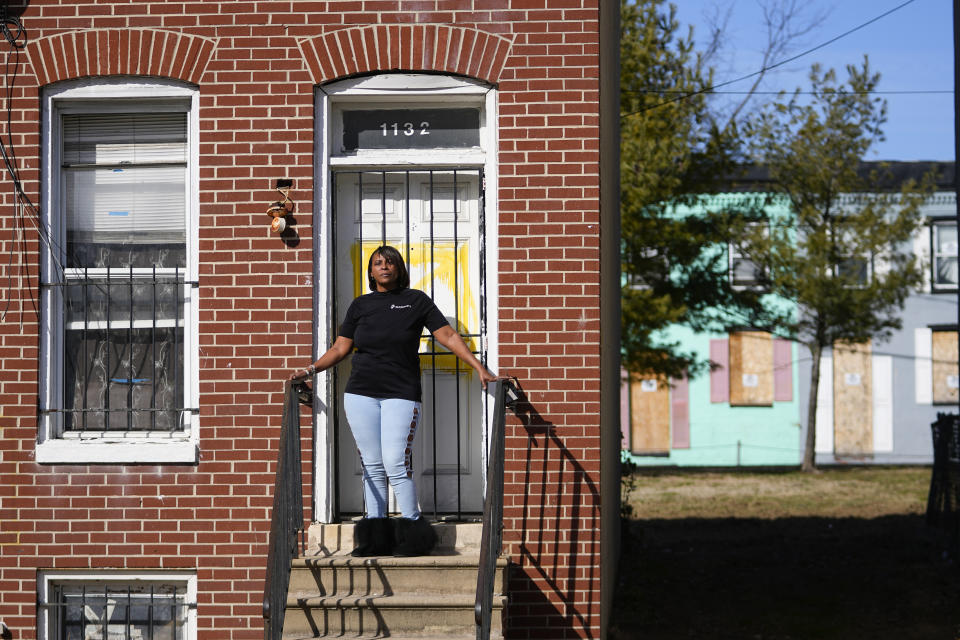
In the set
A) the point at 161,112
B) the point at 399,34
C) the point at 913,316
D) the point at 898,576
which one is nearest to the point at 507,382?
the point at 399,34

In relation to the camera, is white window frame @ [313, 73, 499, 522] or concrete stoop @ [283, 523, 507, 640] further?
white window frame @ [313, 73, 499, 522]

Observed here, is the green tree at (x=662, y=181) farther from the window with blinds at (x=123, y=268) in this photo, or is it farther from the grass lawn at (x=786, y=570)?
the window with blinds at (x=123, y=268)

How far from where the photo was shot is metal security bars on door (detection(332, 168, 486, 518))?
7.07 meters

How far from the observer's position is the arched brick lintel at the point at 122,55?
6.88 m

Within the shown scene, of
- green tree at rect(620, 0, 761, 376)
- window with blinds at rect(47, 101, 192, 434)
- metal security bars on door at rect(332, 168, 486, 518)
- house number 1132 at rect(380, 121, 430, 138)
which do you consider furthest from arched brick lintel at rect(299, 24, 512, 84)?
green tree at rect(620, 0, 761, 376)

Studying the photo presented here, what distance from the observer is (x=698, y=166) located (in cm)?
2131

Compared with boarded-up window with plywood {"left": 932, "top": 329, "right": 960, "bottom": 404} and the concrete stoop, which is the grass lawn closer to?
the concrete stoop

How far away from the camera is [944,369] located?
2875 centimetres

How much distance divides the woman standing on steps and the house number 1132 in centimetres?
100

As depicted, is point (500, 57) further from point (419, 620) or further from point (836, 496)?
point (836, 496)

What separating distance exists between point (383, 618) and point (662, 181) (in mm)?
15139

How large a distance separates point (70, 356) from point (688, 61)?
51.5ft

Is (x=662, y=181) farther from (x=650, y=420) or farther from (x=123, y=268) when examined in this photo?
(x=123, y=268)

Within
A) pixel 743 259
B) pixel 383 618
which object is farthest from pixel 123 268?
pixel 743 259
